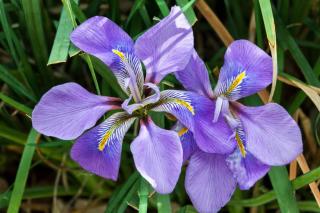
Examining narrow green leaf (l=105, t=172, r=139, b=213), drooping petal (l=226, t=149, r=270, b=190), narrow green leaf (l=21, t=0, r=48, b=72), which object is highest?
narrow green leaf (l=21, t=0, r=48, b=72)

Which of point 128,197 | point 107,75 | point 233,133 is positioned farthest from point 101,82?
point 233,133

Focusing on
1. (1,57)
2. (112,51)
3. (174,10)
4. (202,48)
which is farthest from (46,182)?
(174,10)

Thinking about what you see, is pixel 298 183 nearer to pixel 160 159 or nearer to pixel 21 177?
pixel 160 159

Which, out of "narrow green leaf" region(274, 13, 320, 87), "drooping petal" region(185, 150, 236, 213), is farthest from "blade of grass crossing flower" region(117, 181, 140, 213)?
"narrow green leaf" region(274, 13, 320, 87)

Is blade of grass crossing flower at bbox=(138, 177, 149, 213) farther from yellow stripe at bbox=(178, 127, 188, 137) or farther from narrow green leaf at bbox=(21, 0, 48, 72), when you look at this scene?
narrow green leaf at bbox=(21, 0, 48, 72)

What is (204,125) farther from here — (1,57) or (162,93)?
(1,57)
